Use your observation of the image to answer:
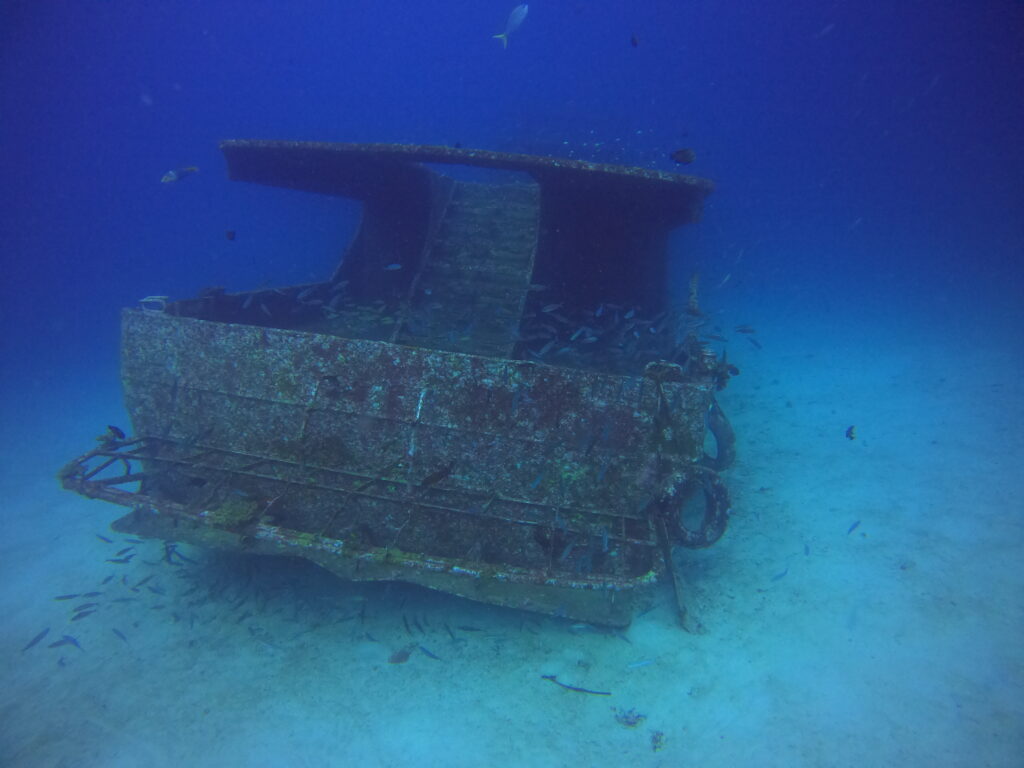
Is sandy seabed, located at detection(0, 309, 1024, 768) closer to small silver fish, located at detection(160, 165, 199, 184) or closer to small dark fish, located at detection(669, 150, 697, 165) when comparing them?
small dark fish, located at detection(669, 150, 697, 165)

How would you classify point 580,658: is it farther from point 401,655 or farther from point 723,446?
point 723,446

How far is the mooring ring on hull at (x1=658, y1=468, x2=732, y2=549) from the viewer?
15.2 ft

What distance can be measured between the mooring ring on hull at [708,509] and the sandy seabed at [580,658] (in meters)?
1.32

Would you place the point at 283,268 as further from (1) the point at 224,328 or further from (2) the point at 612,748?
(2) the point at 612,748

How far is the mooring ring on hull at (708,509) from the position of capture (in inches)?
182

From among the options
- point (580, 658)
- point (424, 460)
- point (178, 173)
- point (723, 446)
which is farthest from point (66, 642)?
point (723, 446)

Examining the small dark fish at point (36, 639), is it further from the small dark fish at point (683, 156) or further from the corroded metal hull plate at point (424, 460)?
the small dark fish at point (683, 156)

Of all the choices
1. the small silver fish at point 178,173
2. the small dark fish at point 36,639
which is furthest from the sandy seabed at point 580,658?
the small silver fish at point 178,173

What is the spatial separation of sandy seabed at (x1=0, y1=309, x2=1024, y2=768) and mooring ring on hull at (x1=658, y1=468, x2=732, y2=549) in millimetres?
1319

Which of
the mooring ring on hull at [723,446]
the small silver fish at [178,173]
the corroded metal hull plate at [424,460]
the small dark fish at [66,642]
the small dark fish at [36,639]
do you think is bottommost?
the small dark fish at [36,639]

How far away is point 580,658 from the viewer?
4871mm

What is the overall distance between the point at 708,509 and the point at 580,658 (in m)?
2.23

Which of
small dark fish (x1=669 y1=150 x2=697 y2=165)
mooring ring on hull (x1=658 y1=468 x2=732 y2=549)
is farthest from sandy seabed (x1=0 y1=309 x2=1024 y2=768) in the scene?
small dark fish (x1=669 y1=150 x2=697 y2=165)

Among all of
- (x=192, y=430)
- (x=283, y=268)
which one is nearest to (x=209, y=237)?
(x=283, y=268)
